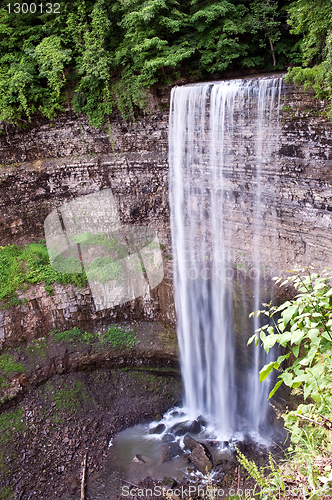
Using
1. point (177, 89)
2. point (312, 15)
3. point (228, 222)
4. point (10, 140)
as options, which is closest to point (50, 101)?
point (10, 140)

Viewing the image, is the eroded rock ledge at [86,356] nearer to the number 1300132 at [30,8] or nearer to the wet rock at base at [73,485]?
the wet rock at base at [73,485]

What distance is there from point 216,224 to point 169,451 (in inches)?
240

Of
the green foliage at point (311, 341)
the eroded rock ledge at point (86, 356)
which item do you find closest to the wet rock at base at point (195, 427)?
the eroded rock ledge at point (86, 356)

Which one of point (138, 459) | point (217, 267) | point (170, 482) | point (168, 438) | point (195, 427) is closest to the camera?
point (170, 482)

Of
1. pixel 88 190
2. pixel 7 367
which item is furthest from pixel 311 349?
pixel 7 367

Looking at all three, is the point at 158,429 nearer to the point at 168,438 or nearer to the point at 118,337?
the point at 168,438

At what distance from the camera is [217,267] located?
9.31 metres

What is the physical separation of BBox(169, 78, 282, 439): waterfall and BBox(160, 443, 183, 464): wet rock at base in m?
1.20

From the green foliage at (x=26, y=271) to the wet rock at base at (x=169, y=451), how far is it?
17.4 feet

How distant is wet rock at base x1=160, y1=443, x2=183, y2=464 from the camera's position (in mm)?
8242

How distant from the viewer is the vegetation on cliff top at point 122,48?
858 cm

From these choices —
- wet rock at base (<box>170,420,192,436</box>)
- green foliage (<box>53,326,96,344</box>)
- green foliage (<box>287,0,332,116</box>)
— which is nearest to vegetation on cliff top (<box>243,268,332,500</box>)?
green foliage (<box>287,0,332,116</box>)

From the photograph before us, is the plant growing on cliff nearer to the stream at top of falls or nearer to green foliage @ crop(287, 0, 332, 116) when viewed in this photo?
green foliage @ crop(287, 0, 332, 116)

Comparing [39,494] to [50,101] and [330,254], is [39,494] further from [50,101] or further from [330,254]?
[50,101]
